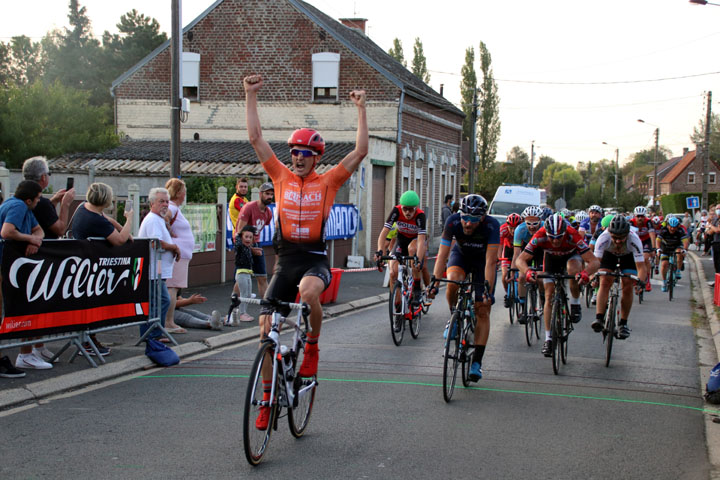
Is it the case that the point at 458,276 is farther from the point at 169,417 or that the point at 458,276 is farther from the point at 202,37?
the point at 202,37

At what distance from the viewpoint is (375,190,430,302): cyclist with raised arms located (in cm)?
1078

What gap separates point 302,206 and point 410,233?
577 centimetres

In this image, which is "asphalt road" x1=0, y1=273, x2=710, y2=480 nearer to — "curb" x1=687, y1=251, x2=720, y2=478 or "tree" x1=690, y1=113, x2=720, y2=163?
"curb" x1=687, y1=251, x2=720, y2=478

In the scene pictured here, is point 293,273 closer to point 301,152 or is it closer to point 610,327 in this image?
point 301,152

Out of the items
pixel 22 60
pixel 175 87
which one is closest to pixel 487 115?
pixel 22 60

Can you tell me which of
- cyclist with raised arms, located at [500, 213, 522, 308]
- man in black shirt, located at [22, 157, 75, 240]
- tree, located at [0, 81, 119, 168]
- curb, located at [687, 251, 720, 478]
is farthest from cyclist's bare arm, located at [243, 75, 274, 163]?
tree, located at [0, 81, 119, 168]

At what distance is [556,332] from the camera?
8680mm

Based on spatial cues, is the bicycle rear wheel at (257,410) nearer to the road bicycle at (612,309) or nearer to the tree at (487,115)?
the road bicycle at (612,309)

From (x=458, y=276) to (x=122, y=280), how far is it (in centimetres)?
367

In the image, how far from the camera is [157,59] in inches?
1243

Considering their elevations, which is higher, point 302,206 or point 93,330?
point 302,206

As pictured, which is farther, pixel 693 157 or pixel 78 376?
pixel 693 157

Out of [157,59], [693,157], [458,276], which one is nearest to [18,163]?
[157,59]

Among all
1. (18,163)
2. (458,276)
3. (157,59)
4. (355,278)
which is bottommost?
(355,278)
